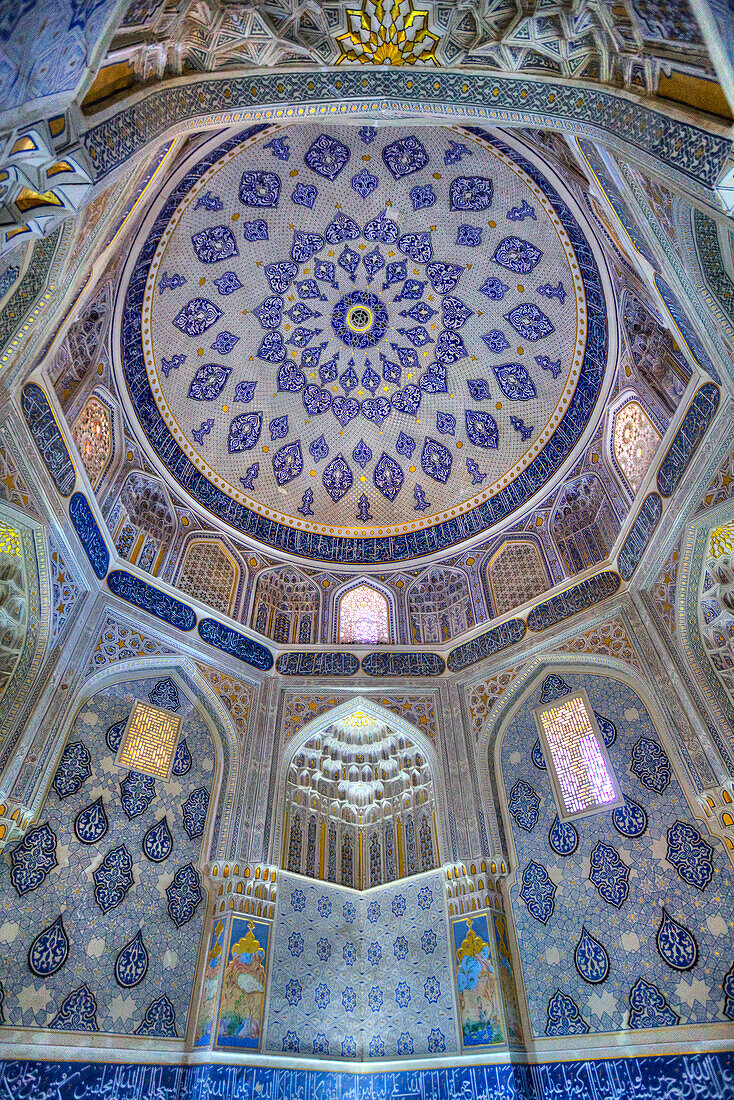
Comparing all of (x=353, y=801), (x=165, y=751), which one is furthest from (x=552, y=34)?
(x=353, y=801)

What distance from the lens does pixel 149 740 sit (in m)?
8.90

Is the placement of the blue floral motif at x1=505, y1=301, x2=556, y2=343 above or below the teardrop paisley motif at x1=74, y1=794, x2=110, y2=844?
above

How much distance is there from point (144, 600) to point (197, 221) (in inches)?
227

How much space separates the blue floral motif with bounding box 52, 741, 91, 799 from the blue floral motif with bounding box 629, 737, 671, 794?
6.64 meters

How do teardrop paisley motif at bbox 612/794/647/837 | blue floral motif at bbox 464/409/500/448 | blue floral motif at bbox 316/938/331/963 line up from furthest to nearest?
1. blue floral motif at bbox 464/409/500/448
2. blue floral motif at bbox 316/938/331/963
3. teardrop paisley motif at bbox 612/794/647/837

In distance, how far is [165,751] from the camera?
29.5ft

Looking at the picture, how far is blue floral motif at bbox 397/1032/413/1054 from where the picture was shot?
7922 millimetres

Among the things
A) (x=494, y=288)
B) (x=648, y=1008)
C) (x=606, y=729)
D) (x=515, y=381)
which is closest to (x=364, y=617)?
(x=606, y=729)

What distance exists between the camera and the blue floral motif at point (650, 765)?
25.6 feet

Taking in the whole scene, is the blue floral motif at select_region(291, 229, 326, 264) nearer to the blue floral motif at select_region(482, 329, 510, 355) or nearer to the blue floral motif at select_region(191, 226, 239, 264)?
the blue floral motif at select_region(191, 226, 239, 264)

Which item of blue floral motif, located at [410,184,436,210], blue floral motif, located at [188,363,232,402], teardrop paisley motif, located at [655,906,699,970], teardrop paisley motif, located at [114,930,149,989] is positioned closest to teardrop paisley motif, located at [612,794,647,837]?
teardrop paisley motif, located at [655,906,699,970]

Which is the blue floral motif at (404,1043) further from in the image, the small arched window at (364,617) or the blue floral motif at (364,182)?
the blue floral motif at (364,182)

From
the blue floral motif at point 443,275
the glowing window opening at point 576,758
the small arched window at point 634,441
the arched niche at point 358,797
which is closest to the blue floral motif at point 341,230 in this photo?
the blue floral motif at point 443,275

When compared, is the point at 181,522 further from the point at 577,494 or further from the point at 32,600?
the point at 577,494
